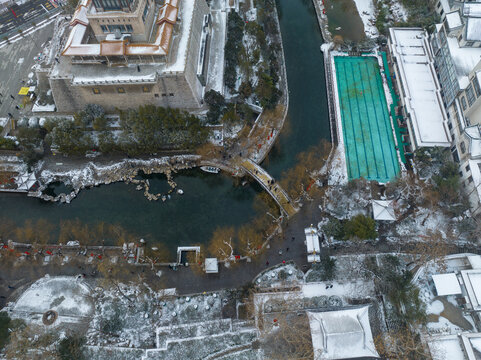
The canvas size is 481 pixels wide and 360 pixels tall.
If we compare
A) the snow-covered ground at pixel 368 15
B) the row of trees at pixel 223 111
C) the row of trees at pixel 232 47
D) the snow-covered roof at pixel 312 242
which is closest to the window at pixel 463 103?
the snow-covered ground at pixel 368 15

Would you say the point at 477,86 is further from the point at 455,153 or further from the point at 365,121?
the point at 365,121

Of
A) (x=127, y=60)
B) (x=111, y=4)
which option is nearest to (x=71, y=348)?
(x=127, y=60)

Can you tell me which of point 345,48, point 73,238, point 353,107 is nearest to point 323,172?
point 353,107

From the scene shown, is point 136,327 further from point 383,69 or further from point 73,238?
point 383,69

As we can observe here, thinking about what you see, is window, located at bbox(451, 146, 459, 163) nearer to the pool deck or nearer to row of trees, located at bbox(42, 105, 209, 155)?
the pool deck

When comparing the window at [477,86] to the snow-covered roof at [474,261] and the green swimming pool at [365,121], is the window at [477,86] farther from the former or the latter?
the snow-covered roof at [474,261]

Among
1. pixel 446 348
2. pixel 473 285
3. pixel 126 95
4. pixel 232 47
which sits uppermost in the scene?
pixel 232 47
